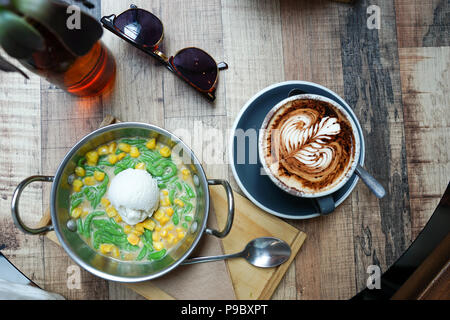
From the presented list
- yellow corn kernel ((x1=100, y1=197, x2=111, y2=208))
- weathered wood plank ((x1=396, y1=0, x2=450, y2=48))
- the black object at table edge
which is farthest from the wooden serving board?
weathered wood plank ((x1=396, y1=0, x2=450, y2=48))

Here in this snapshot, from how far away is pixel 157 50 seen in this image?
3.10 ft

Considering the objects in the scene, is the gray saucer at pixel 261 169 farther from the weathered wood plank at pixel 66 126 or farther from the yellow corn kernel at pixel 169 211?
the weathered wood plank at pixel 66 126

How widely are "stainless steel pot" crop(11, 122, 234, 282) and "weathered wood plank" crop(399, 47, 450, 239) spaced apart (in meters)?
0.53

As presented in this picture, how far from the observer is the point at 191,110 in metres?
0.96

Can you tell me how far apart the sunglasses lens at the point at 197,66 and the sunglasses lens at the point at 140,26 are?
0.25ft

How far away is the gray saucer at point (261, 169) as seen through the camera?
36.1 inches

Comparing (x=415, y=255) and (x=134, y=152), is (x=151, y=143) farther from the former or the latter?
(x=415, y=255)

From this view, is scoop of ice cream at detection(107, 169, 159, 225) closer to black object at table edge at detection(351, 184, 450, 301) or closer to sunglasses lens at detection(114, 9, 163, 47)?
sunglasses lens at detection(114, 9, 163, 47)

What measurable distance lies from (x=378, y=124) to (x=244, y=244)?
0.49 m

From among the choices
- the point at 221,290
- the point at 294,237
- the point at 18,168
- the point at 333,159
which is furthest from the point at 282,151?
the point at 18,168

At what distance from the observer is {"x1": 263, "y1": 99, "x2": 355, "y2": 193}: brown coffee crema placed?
0.85 metres

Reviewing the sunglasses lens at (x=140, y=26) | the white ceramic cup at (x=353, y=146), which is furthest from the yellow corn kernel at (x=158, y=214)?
the sunglasses lens at (x=140, y=26)

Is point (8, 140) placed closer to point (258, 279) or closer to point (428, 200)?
point (258, 279)

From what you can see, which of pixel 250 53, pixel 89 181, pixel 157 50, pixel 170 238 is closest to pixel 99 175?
pixel 89 181
